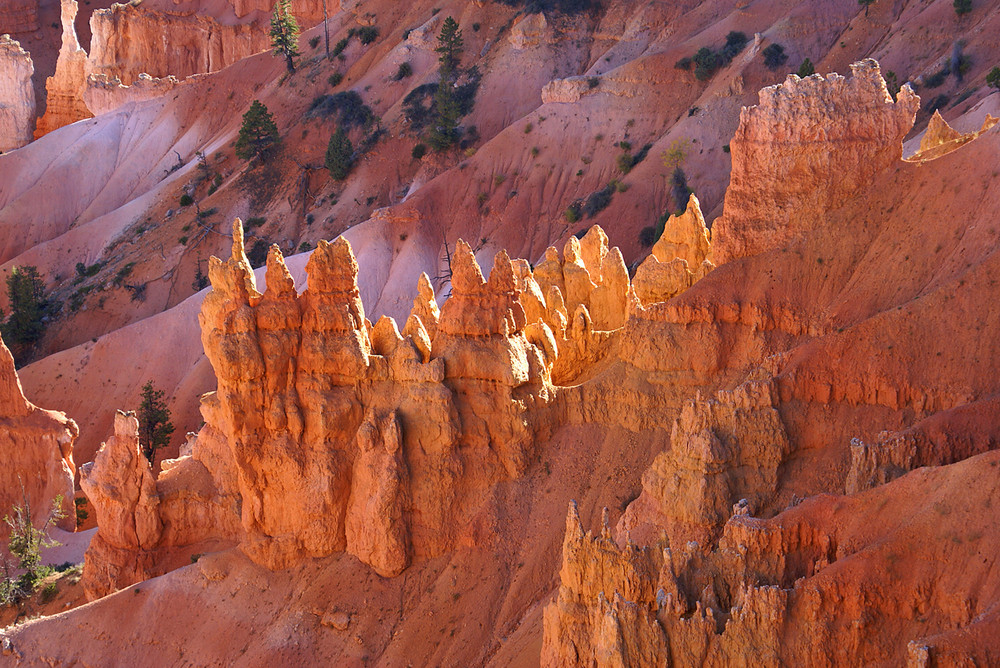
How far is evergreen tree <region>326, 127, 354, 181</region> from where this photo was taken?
76.7 m

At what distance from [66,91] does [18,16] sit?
21.2 meters

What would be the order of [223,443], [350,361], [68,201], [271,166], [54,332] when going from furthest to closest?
[68,201] < [271,166] < [54,332] < [223,443] < [350,361]

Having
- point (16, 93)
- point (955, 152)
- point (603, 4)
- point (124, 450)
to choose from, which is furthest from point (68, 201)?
point (955, 152)

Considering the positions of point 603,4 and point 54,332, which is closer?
point 54,332

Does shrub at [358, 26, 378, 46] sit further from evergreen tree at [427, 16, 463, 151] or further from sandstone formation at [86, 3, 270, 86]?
sandstone formation at [86, 3, 270, 86]

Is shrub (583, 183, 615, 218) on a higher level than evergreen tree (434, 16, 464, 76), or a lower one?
lower

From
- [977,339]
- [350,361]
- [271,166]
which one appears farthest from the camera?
[271,166]

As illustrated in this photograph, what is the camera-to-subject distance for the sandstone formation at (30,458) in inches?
1661

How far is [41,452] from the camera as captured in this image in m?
43.0

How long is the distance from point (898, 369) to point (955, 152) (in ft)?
24.2

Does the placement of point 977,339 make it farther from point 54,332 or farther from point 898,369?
point 54,332

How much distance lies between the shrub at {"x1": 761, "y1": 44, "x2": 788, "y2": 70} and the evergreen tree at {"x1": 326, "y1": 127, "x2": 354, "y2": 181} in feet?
100

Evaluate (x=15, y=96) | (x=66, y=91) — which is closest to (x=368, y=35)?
(x=66, y=91)

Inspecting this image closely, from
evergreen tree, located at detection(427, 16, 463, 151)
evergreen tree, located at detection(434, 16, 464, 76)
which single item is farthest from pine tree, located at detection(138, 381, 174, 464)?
evergreen tree, located at detection(434, 16, 464, 76)
